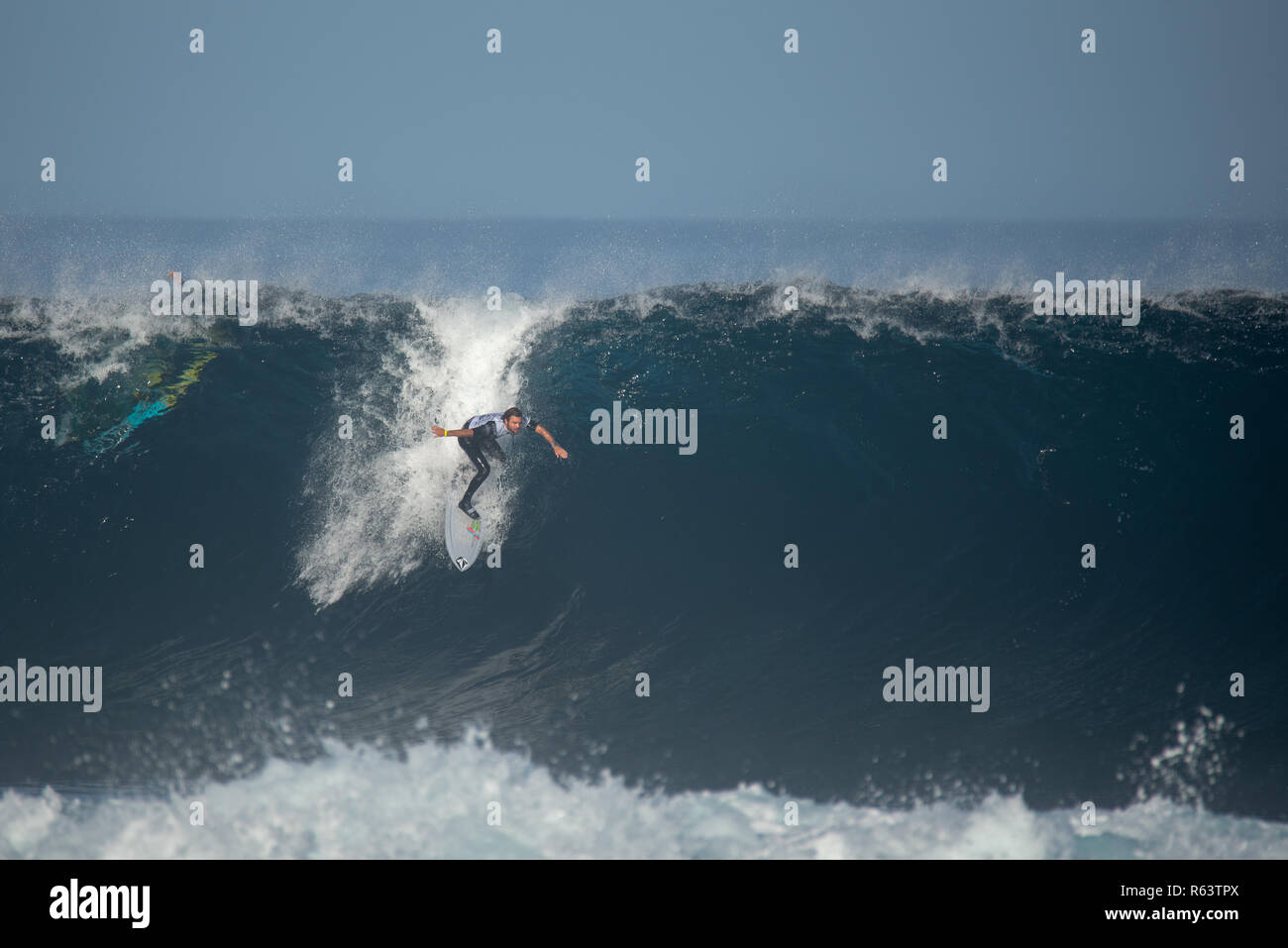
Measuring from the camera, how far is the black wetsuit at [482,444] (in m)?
8.68

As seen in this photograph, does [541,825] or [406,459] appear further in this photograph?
[406,459]

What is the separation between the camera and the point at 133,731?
8305mm

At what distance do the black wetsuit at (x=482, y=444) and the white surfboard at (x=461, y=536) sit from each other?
9.3 inches

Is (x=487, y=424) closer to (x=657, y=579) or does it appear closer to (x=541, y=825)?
(x=657, y=579)

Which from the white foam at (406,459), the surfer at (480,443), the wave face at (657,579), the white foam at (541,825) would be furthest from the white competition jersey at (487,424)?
the white foam at (541,825)

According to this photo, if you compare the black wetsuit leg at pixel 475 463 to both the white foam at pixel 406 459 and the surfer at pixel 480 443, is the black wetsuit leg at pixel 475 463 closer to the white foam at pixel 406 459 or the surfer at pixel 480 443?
the surfer at pixel 480 443

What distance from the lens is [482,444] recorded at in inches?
349

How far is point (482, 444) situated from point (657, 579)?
7.88 ft

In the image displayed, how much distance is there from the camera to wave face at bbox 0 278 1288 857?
8070mm

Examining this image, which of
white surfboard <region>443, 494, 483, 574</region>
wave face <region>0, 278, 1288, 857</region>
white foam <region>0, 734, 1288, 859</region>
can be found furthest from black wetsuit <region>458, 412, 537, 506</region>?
white foam <region>0, 734, 1288, 859</region>

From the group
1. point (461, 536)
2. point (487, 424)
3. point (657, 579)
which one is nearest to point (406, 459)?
point (461, 536)

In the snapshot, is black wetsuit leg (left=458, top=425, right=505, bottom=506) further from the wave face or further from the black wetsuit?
the wave face

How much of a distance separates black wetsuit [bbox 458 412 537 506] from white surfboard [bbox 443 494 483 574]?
0.24m

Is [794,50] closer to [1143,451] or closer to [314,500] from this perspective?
[1143,451]
